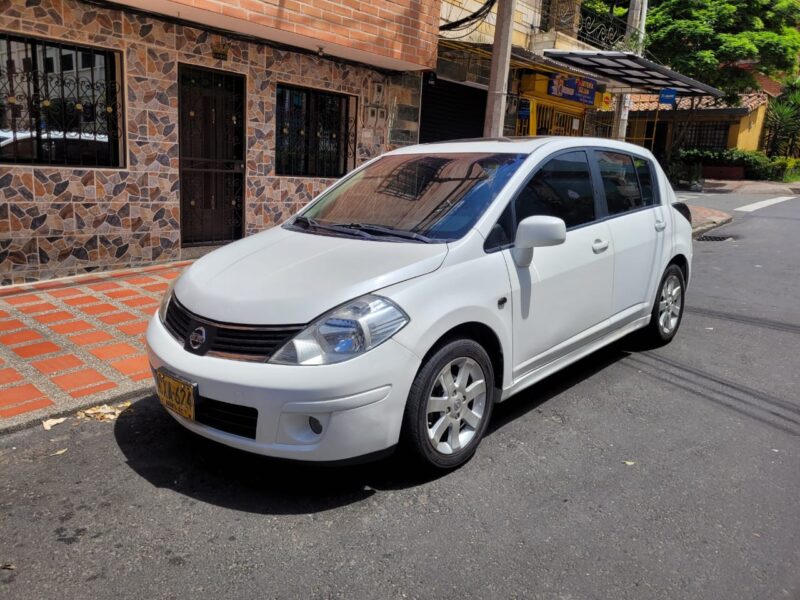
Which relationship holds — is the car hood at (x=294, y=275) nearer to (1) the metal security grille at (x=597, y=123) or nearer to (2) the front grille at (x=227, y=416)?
(2) the front grille at (x=227, y=416)

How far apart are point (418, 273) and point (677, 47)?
22.9 m

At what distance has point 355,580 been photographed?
2.52 meters

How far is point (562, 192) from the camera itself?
4164 mm

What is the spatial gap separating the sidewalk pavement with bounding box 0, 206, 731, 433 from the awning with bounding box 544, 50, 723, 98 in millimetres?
8382

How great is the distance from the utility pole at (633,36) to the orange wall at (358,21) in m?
6.61

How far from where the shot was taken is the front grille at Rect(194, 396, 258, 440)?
9.53ft

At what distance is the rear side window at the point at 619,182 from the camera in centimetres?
461

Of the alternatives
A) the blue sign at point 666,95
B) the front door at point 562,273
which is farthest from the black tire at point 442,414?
the blue sign at point 666,95

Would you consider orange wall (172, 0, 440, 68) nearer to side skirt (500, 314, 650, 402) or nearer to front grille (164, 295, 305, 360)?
front grille (164, 295, 305, 360)

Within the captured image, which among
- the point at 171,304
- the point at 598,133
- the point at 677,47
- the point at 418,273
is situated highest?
the point at 677,47

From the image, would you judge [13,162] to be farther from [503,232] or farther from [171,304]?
[503,232]

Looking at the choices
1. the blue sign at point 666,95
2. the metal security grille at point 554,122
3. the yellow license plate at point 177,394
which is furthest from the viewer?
the metal security grille at point 554,122

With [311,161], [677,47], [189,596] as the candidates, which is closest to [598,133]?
[677,47]

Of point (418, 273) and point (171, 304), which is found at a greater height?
point (418, 273)
